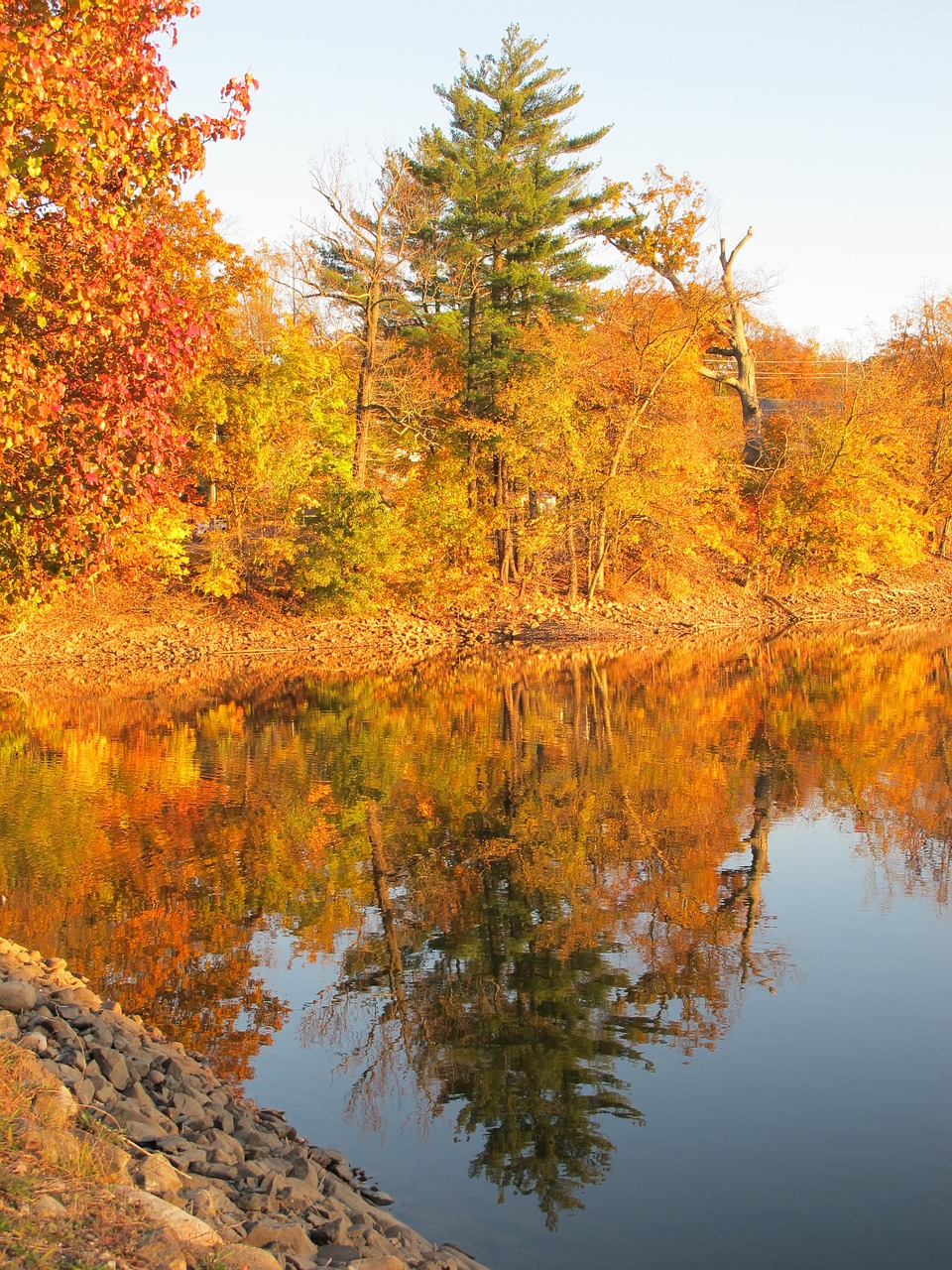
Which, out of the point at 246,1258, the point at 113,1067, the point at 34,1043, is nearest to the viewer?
the point at 246,1258

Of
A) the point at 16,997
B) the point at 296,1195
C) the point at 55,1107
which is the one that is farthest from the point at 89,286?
the point at 296,1195

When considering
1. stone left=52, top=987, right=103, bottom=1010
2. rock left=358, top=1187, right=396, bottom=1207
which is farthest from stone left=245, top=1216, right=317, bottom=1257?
stone left=52, top=987, right=103, bottom=1010

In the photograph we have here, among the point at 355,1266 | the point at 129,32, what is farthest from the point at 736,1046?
the point at 129,32

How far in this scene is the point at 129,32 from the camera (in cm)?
915

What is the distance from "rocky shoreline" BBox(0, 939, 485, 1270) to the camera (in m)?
4.86

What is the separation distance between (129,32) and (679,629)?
108 feet

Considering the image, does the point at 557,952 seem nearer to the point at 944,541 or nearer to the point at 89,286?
the point at 89,286

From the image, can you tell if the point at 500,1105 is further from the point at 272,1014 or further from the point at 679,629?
the point at 679,629

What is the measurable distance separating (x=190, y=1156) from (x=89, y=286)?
6737 mm

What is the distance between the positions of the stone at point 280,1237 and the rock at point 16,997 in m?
2.90

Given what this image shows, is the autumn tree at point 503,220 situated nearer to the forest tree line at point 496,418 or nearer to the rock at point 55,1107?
the forest tree line at point 496,418

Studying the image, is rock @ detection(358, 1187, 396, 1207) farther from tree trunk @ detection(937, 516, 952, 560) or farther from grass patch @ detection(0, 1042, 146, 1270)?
tree trunk @ detection(937, 516, 952, 560)

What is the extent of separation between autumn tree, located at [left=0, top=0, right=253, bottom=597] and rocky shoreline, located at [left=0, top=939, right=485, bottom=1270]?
162 inches

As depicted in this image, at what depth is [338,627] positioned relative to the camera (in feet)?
121
